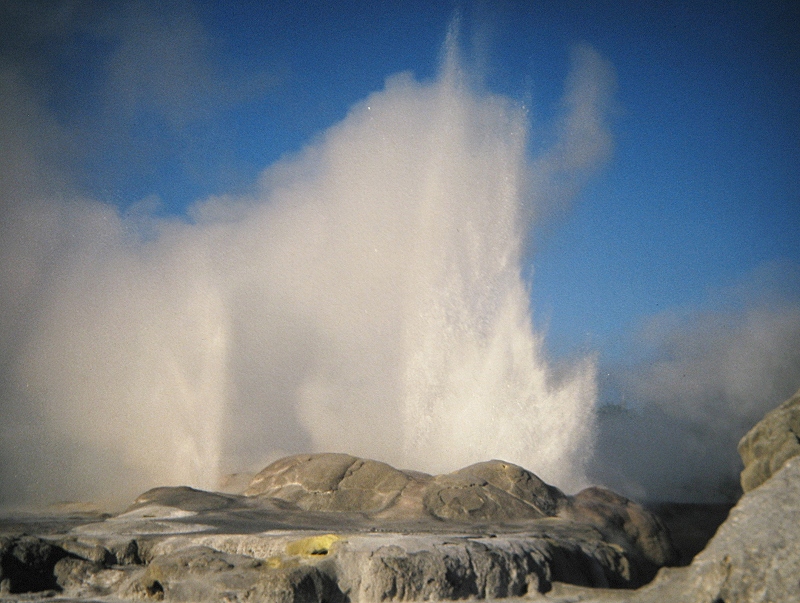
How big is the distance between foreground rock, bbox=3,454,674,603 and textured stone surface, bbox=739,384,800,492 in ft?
7.72

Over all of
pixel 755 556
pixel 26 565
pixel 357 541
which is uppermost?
pixel 357 541

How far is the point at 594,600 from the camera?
669 cm

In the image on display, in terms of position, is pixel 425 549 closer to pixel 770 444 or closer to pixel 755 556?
pixel 755 556

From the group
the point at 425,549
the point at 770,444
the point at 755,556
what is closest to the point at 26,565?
the point at 425,549

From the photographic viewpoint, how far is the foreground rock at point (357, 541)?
7.04m

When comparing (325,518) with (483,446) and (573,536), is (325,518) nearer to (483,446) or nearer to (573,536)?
(573,536)

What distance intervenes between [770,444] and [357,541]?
4154mm

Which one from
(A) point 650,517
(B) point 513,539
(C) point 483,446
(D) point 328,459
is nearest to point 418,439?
(C) point 483,446

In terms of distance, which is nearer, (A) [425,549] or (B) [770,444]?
(B) [770,444]

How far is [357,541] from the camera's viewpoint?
25.2 ft

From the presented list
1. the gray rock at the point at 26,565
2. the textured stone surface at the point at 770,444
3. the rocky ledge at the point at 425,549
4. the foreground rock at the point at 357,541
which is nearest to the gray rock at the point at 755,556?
the rocky ledge at the point at 425,549

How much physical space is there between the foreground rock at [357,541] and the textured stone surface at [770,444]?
2354mm

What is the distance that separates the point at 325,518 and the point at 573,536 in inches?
154

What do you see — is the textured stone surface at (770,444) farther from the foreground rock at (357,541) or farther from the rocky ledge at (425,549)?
the foreground rock at (357,541)
